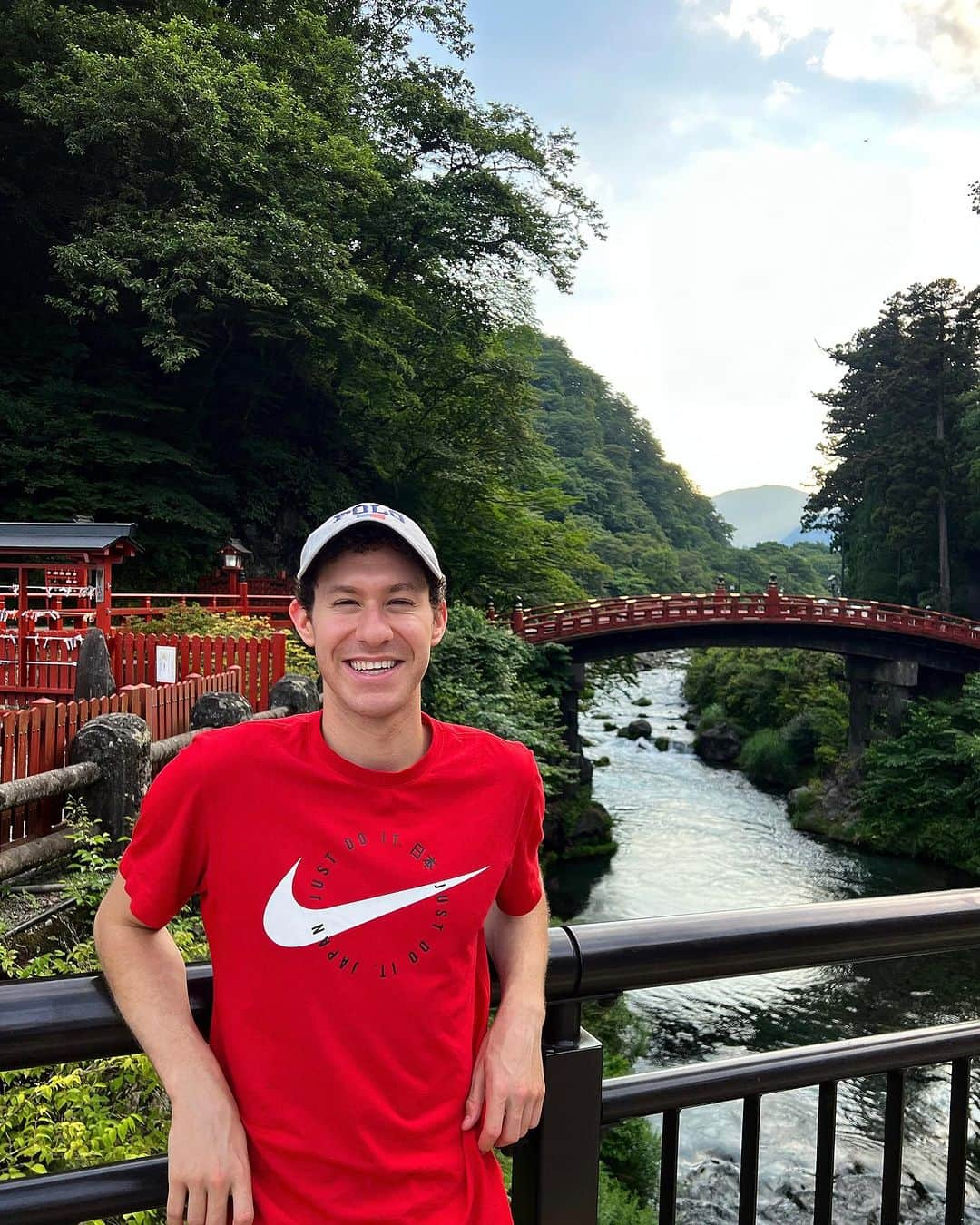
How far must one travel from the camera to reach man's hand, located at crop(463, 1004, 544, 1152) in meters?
1.38

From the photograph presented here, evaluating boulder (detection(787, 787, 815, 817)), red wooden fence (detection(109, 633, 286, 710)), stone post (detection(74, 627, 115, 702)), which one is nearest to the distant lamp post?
red wooden fence (detection(109, 633, 286, 710))

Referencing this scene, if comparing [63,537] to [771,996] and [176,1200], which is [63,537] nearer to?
[771,996]

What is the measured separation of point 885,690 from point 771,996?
16.3 meters

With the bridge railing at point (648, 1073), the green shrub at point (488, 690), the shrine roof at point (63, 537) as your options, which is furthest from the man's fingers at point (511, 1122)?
the green shrub at point (488, 690)

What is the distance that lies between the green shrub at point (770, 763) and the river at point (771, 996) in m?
1.28

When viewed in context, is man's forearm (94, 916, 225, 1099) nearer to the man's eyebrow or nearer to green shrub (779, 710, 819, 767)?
the man's eyebrow

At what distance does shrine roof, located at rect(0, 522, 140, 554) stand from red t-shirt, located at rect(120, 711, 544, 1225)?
35.6 feet


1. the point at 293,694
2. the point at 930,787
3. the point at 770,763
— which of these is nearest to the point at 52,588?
the point at 293,694

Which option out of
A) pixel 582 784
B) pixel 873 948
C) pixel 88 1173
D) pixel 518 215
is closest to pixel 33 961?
pixel 88 1173

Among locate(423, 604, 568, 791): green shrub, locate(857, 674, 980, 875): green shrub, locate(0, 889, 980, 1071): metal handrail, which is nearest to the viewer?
locate(0, 889, 980, 1071): metal handrail

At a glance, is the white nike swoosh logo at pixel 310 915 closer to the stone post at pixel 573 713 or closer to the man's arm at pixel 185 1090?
the man's arm at pixel 185 1090

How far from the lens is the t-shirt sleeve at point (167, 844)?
1336 mm

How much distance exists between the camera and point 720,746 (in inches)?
1217

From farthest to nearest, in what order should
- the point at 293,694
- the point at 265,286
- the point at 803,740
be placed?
the point at 803,740, the point at 265,286, the point at 293,694
